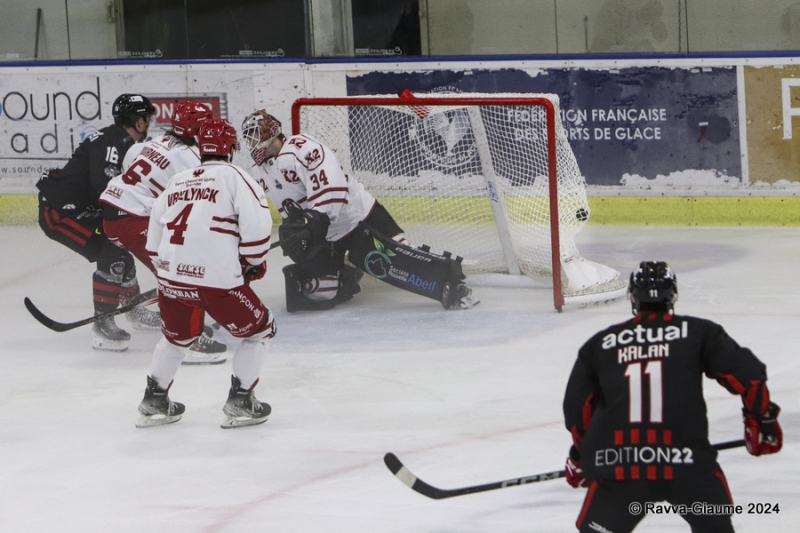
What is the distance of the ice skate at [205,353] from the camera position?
5.00 meters

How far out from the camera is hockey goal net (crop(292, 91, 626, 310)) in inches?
232

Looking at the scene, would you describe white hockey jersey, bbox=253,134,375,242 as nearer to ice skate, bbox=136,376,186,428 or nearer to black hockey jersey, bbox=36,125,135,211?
black hockey jersey, bbox=36,125,135,211

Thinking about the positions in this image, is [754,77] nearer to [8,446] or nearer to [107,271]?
[107,271]

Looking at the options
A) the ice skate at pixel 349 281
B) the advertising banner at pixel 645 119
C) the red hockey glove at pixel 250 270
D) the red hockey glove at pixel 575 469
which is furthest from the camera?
the advertising banner at pixel 645 119

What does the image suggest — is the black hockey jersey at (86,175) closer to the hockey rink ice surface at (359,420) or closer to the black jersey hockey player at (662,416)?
the hockey rink ice surface at (359,420)

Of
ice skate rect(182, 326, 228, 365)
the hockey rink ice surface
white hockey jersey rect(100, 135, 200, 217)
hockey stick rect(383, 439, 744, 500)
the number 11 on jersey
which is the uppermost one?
white hockey jersey rect(100, 135, 200, 217)

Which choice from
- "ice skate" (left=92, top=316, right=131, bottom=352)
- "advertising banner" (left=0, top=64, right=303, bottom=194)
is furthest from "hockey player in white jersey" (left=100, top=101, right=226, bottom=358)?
"advertising banner" (left=0, top=64, right=303, bottom=194)

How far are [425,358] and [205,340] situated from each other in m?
0.92

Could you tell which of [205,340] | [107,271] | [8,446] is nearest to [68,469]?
[8,446]

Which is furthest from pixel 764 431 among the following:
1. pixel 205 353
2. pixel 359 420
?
pixel 205 353

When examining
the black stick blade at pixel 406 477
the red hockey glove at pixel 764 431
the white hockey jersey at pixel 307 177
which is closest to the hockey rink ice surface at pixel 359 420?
the black stick blade at pixel 406 477

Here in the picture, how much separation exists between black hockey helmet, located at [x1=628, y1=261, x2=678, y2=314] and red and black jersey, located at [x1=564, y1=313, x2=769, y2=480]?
34mm

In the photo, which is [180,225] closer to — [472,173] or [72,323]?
[72,323]

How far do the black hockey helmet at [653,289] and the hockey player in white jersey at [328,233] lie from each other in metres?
3.29
